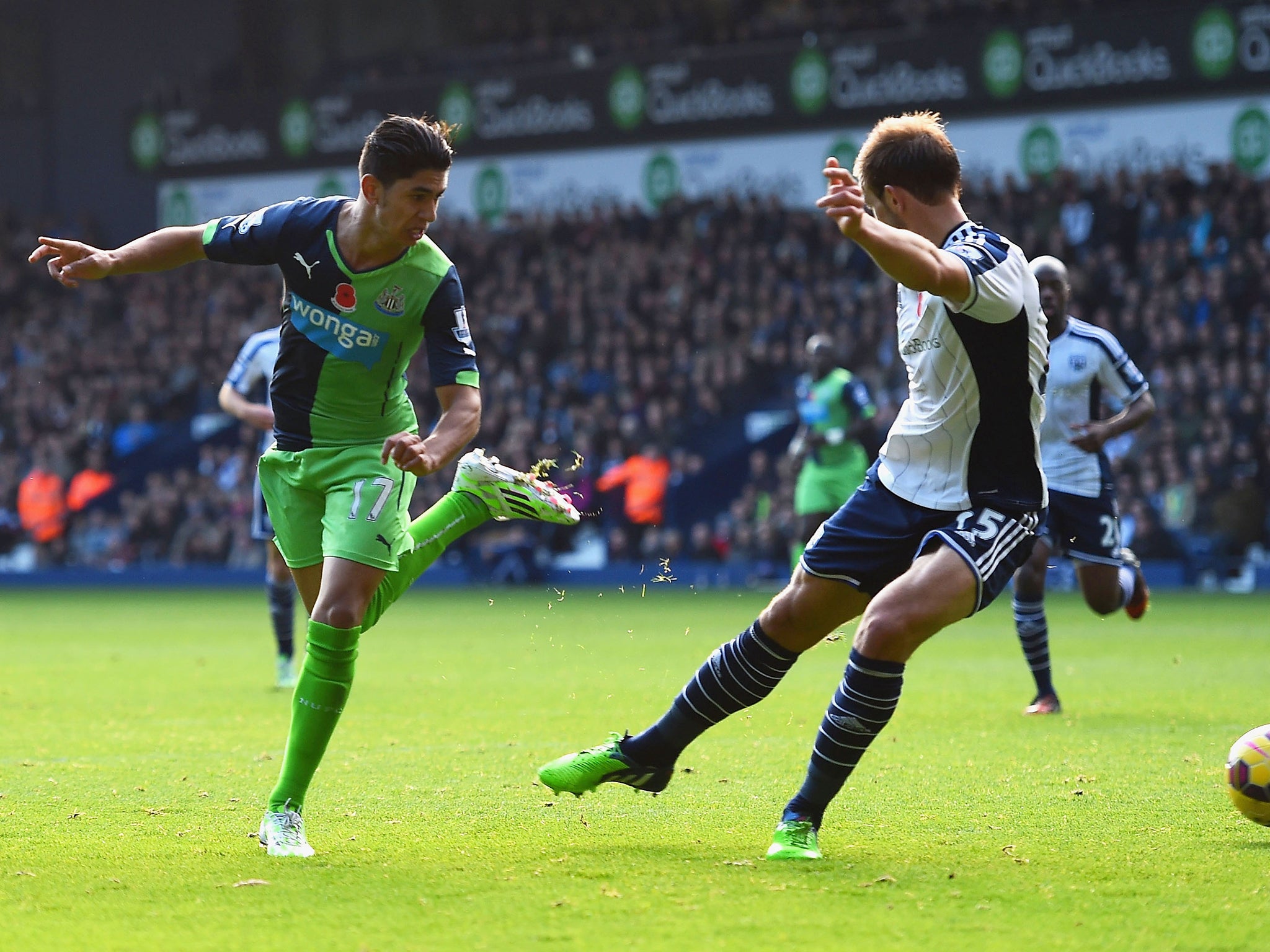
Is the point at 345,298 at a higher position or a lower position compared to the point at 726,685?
higher

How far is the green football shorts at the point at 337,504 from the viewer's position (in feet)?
17.3

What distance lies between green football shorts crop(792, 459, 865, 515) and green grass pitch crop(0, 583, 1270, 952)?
2.29 m

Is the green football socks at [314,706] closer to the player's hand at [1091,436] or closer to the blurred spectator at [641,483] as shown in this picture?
the player's hand at [1091,436]

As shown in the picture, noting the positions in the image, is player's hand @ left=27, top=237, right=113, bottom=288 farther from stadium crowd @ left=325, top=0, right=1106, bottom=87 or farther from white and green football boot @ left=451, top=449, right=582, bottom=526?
stadium crowd @ left=325, top=0, right=1106, bottom=87

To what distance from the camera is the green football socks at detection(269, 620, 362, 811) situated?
515 cm

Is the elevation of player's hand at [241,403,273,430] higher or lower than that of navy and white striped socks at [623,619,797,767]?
higher

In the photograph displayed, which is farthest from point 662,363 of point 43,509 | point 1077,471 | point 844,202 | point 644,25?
point 844,202

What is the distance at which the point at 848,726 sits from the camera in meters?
4.92

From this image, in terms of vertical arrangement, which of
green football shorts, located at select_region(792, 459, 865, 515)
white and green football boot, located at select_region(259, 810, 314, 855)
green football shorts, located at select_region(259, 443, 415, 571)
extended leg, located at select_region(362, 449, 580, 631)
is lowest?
green football shorts, located at select_region(792, 459, 865, 515)

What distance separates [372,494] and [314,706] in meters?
0.69

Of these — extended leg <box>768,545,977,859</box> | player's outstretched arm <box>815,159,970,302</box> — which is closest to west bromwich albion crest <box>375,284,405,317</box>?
player's outstretched arm <box>815,159,970,302</box>

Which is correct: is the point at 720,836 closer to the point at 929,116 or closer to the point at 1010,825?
the point at 1010,825

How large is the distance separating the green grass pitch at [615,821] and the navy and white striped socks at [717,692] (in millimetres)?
297

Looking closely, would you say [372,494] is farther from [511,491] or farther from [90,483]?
[90,483]
